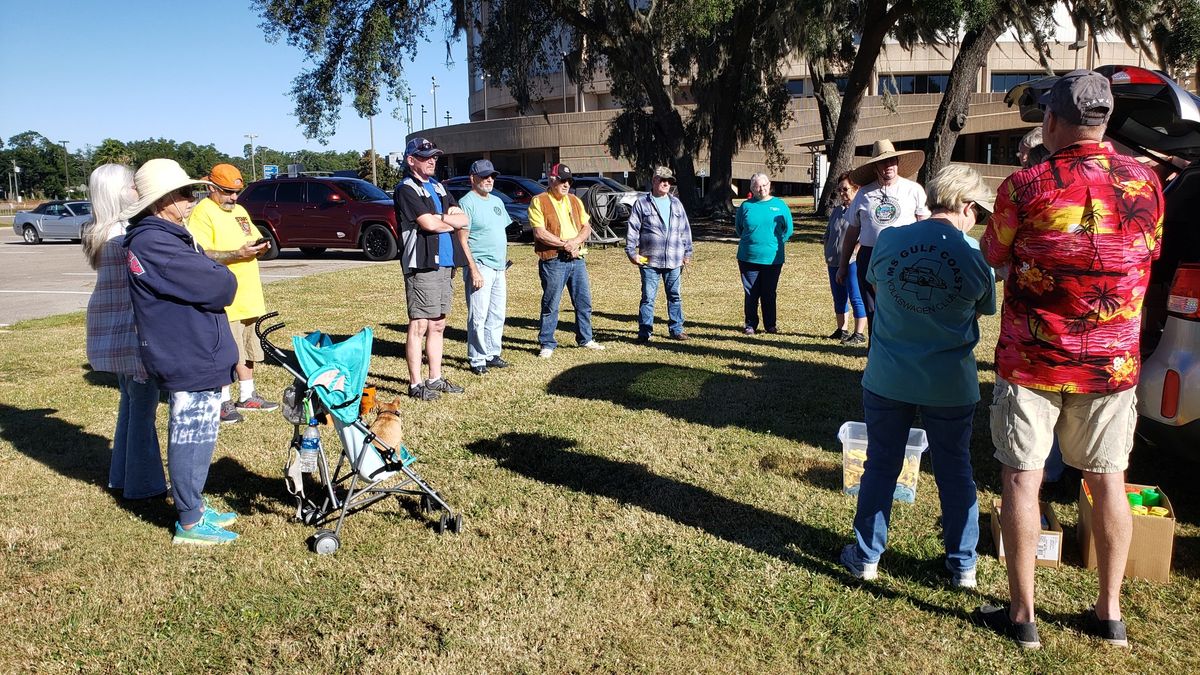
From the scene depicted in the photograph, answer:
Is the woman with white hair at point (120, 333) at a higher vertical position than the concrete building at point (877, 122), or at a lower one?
lower

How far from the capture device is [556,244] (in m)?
8.16

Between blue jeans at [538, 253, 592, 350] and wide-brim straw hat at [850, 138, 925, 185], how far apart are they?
2.65 meters

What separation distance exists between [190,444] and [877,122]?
151ft

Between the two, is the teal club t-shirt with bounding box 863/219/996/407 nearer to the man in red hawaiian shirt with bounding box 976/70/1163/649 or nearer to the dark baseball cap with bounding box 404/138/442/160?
the man in red hawaiian shirt with bounding box 976/70/1163/649

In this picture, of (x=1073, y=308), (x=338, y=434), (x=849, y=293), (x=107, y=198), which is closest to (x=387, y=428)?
(x=338, y=434)

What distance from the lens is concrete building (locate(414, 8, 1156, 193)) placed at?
4559 centimetres

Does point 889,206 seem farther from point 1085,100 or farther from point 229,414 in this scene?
point 229,414

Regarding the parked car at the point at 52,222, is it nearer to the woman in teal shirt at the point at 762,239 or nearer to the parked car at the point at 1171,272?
the woman in teal shirt at the point at 762,239

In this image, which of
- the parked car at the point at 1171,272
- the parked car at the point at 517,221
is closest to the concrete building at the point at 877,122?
the parked car at the point at 517,221

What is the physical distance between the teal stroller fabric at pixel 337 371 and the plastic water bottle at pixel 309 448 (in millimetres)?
161

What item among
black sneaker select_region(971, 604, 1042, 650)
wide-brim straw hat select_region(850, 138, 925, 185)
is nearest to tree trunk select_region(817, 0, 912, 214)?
wide-brim straw hat select_region(850, 138, 925, 185)

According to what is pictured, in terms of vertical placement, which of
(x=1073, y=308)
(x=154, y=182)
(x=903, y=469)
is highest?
(x=154, y=182)

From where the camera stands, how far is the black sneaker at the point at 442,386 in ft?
22.7

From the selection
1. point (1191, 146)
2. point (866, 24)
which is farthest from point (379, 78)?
point (1191, 146)
